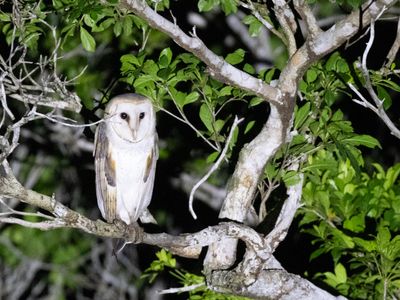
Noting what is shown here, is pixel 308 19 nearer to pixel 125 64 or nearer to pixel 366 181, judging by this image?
pixel 125 64

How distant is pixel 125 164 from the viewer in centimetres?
456

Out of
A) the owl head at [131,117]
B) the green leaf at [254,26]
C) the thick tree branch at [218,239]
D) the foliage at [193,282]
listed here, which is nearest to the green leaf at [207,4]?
the green leaf at [254,26]

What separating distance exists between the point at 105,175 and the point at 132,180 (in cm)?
14

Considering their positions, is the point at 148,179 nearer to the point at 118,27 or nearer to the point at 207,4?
the point at 118,27

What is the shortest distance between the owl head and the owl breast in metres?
0.08

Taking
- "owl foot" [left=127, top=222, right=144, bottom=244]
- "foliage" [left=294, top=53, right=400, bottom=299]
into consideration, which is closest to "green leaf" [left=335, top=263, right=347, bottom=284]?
"foliage" [left=294, top=53, right=400, bottom=299]

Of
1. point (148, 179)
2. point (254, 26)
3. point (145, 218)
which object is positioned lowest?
point (145, 218)

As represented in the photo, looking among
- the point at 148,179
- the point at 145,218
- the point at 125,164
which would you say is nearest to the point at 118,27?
the point at 125,164

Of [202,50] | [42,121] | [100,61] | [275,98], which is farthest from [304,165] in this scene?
[42,121]

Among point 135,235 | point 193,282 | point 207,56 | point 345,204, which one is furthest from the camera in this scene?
point 345,204

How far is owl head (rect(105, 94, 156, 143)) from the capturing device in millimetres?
4258

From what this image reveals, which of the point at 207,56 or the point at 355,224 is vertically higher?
the point at 207,56

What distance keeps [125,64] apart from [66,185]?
4295 mm

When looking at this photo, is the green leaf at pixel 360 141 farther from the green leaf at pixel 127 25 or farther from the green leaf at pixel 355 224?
the green leaf at pixel 127 25
